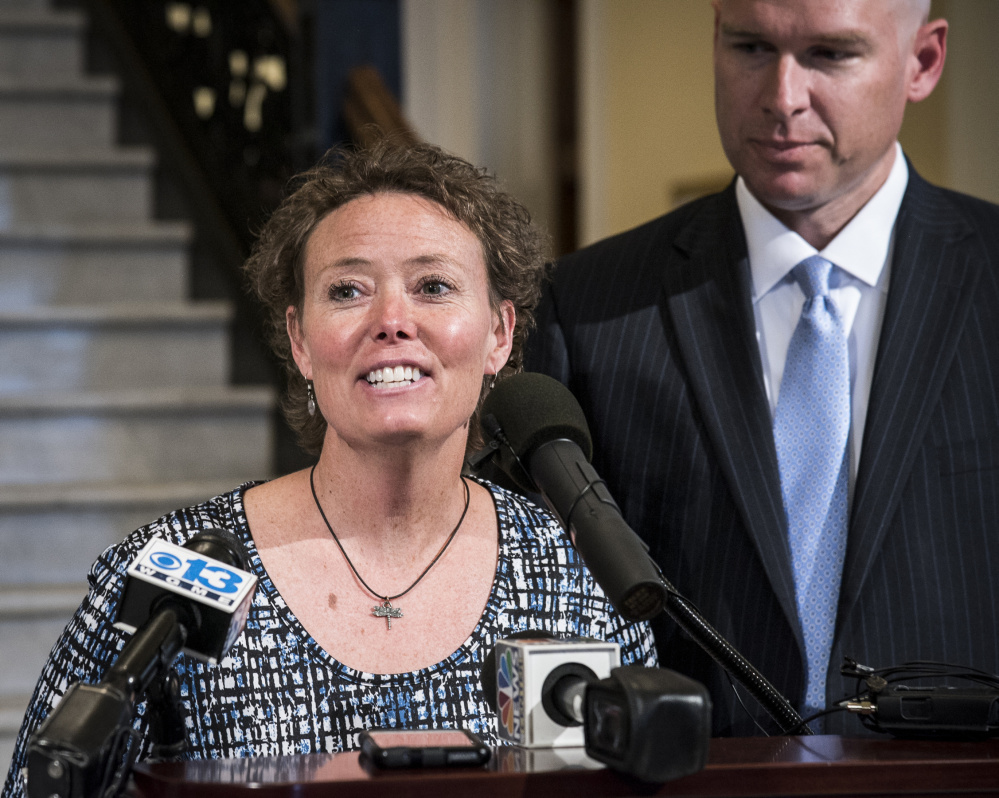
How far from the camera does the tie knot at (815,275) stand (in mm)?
1633

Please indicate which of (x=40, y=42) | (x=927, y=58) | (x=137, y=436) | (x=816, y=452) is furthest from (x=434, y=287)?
(x=40, y=42)

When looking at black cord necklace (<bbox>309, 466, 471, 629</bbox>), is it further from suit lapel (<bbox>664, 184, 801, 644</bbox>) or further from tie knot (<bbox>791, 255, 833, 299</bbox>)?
tie knot (<bbox>791, 255, 833, 299</bbox>)

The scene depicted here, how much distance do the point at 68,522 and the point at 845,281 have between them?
6.78 ft

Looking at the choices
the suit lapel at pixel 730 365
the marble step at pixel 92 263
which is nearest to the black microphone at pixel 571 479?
the suit lapel at pixel 730 365

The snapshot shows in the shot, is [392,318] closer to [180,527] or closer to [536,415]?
[180,527]

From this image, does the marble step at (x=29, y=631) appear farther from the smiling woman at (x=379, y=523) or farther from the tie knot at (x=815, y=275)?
the tie knot at (x=815, y=275)

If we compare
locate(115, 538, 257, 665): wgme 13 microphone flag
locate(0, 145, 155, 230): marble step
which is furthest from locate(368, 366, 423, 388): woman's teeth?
locate(0, 145, 155, 230): marble step

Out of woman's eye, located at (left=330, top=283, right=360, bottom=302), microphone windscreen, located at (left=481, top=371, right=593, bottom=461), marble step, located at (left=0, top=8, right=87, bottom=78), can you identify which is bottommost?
microphone windscreen, located at (left=481, top=371, right=593, bottom=461)

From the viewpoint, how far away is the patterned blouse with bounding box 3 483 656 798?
4.35 ft

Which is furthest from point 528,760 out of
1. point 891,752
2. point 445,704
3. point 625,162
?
point 625,162

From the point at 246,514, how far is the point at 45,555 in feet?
5.47

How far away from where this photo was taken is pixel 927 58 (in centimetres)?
168

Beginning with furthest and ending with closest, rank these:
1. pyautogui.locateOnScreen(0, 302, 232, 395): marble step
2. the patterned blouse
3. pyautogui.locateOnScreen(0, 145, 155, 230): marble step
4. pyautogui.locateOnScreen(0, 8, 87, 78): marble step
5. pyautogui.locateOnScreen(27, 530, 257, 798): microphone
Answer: pyautogui.locateOnScreen(0, 8, 87, 78): marble step
pyautogui.locateOnScreen(0, 145, 155, 230): marble step
pyautogui.locateOnScreen(0, 302, 232, 395): marble step
the patterned blouse
pyautogui.locateOnScreen(27, 530, 257, 798): microphone

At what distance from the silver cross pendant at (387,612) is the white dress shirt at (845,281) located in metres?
0.60
